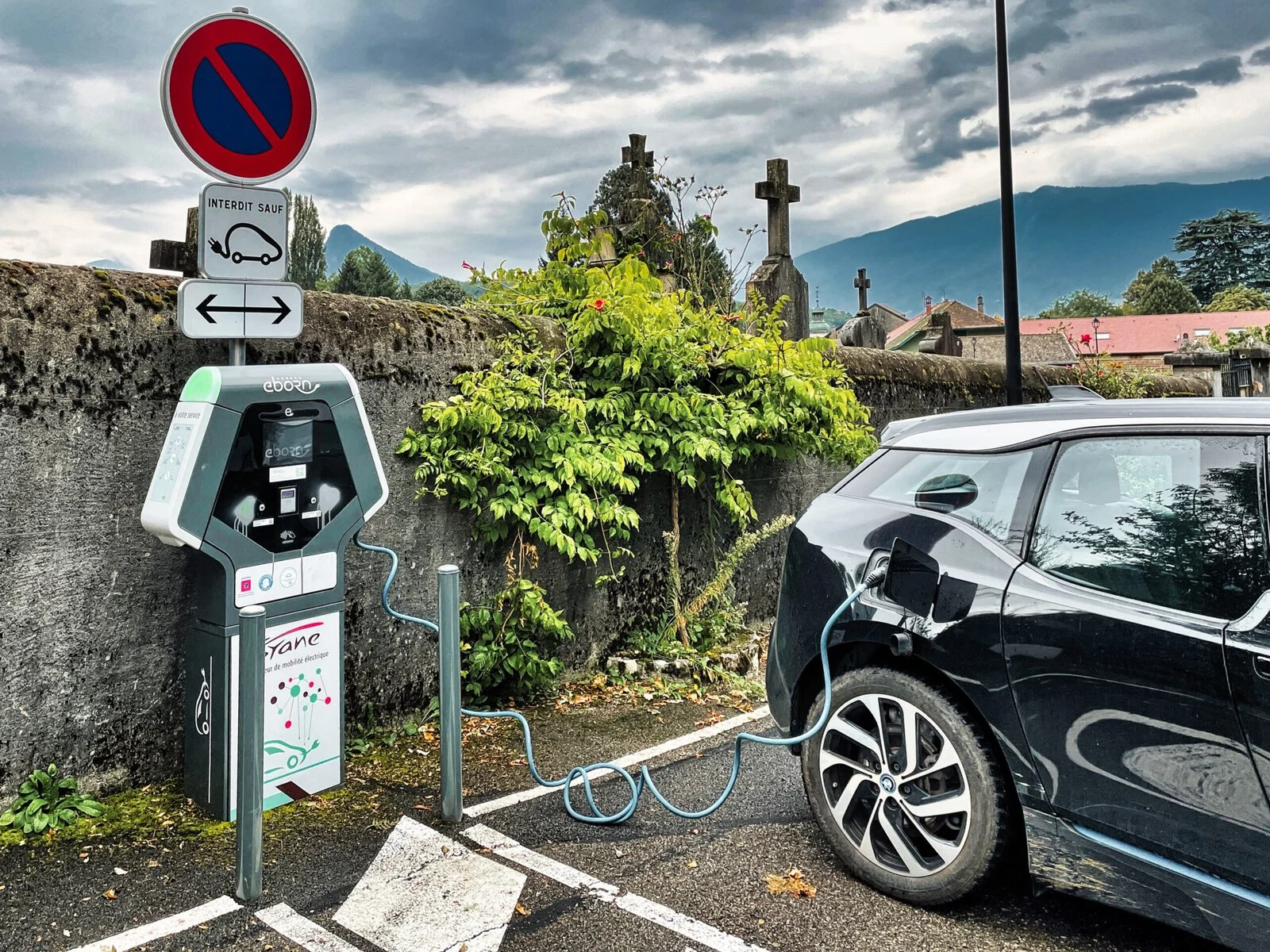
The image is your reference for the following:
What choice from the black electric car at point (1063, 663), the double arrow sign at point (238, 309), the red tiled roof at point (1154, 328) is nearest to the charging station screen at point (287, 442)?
the double arrow sign at point (238, 309)

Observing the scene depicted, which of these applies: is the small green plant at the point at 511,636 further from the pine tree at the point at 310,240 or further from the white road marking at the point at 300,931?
the pine tree at the point at 310,240

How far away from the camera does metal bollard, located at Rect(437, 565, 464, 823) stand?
3549 mm

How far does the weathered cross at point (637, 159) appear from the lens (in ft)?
25.4

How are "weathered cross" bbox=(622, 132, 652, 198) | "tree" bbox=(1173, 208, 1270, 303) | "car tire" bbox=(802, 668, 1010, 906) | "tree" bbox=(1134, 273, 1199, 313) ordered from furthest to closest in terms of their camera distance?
"tree" bbox=(1173, 208, 1270, 303) < "tree" bbox=(1134, 273, 1199, 313) < "weathered cross" bbox=(622, 132, 652, 198) < "car tire" bbox=(802, 668, 1010, 906)

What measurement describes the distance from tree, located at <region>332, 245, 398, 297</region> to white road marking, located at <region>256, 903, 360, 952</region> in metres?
59.2

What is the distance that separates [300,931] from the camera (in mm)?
2793

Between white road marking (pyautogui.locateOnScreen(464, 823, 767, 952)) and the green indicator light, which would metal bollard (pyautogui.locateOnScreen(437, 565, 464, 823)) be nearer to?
white road marking (pyautogui.locateOnScreen(464, 823, 767, 952))

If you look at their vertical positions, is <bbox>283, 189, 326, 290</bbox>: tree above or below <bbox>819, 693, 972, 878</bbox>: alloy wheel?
above

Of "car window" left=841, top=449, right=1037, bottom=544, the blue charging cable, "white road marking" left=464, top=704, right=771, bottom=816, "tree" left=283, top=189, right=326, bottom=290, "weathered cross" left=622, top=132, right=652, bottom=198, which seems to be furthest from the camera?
"tree" left=283, top=189, right=326, bottom=290

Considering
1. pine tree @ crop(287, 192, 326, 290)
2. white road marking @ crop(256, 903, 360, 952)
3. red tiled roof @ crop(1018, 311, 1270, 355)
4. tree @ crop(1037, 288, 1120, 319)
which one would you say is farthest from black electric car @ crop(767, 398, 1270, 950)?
tree @ crop(1037, 288, 1120, 319)

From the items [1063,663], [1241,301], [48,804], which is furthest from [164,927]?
[1241,301]

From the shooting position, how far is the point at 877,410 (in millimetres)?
8109

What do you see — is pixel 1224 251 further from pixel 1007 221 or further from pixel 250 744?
pixel 250 744

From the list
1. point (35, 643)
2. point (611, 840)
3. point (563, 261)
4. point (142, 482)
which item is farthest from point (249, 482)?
point (563, 261)
